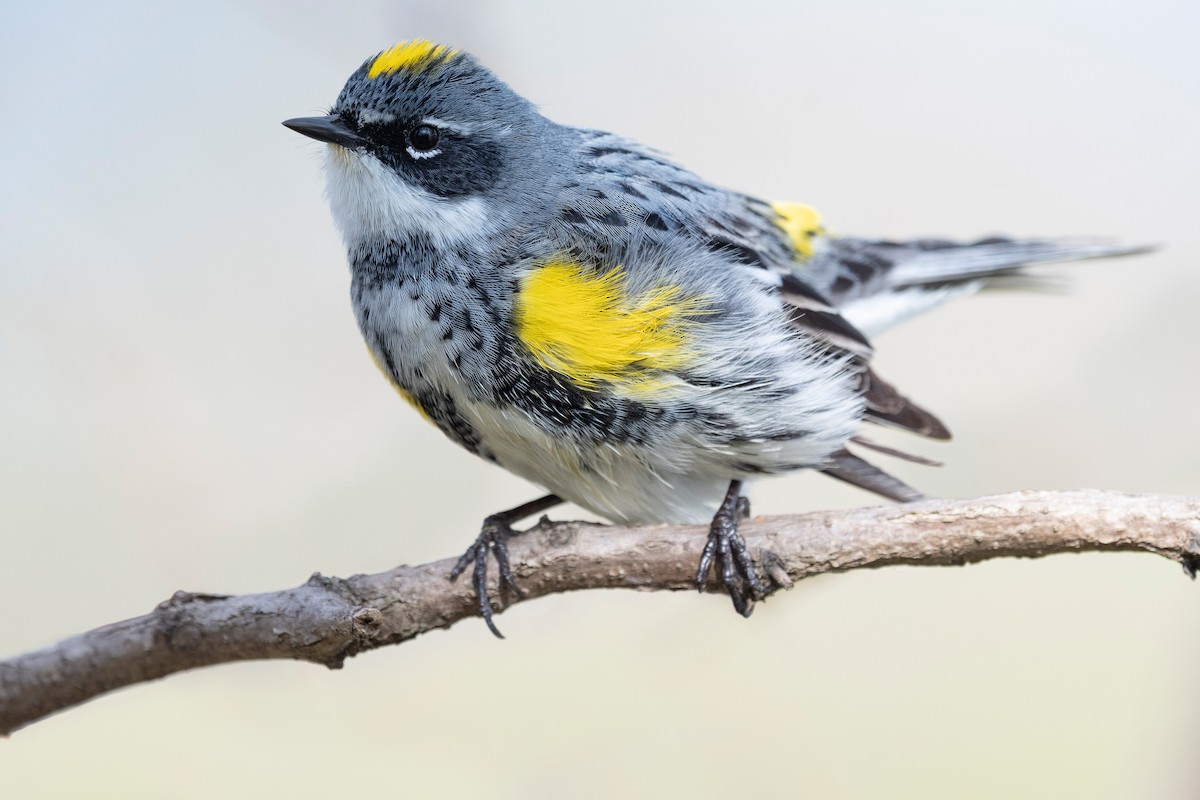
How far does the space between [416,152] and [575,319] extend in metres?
0.79

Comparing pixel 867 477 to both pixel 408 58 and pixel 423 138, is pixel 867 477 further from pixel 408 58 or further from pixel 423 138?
pixel 408 58

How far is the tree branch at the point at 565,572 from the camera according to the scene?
8.98 feet

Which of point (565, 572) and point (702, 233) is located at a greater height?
point (702, 233)

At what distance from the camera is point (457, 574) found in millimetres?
3203

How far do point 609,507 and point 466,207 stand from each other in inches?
42.0

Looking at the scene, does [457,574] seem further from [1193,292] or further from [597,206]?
[1193,292]

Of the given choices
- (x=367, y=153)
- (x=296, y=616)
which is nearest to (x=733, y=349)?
(x=367, y=153)

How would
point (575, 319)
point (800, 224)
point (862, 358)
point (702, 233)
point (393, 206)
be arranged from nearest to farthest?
point (575, 319), point (393, 206), point (702, 233), point (862, 358), point (800, 224)

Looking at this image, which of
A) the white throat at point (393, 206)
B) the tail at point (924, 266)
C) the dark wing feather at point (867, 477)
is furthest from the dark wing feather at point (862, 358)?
the white throat at point (393, 206)

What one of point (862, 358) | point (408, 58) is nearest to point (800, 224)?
point (862, 358)

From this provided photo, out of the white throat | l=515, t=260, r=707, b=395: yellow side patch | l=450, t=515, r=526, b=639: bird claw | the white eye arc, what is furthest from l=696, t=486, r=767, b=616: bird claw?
the white eye arc

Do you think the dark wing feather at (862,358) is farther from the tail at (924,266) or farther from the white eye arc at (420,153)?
the white eye arc at (420,153)

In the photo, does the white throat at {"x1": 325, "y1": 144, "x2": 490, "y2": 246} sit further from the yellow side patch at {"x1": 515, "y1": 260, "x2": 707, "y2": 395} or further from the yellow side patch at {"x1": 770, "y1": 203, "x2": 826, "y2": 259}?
the yellow side patch at {"x1": 770, "y1": 203, "x2": 826, "y2": 259}

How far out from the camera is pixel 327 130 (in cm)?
328
